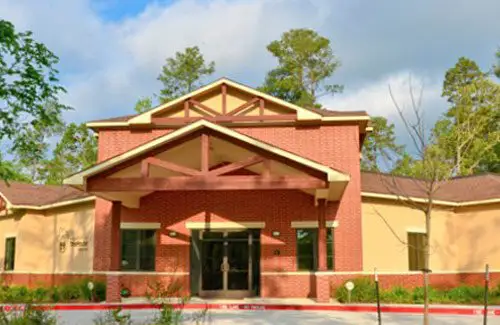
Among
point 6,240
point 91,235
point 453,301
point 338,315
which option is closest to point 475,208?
point 453,301

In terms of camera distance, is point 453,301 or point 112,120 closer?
point 453,301

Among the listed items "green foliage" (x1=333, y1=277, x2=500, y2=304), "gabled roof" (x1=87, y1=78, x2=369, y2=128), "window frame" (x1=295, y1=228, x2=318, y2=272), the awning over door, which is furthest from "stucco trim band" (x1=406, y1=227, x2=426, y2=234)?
the awning over door

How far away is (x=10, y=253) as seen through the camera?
25.8 m

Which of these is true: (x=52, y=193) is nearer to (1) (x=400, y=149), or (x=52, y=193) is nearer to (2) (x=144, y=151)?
(2) (x=144, y=151)

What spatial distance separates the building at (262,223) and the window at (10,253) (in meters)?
4.24

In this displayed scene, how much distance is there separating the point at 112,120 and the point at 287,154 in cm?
869

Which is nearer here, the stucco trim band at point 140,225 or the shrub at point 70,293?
the shrub at point 70,293

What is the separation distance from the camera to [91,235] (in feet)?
73.2

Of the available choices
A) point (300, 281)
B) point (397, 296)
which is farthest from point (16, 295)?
point (397, 296)

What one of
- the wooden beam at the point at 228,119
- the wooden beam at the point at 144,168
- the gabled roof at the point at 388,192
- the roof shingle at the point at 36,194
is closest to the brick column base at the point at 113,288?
the wooden beam at the point at 144,168

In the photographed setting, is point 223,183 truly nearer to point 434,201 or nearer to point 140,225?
point 140,225

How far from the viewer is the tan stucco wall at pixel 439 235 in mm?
20672

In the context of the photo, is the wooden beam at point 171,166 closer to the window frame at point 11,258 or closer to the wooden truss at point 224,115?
the wooden truss at point 224,115

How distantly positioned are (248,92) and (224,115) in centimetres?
126
